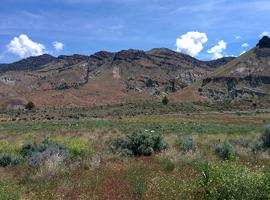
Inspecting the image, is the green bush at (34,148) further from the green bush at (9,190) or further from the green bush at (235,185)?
the green bush at (235,185)

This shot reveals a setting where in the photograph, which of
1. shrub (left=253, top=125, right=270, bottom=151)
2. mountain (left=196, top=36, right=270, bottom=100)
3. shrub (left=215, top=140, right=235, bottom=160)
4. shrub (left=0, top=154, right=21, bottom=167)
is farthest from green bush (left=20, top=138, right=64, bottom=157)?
mountain (left=196, top=36, right=270, bottom=100)

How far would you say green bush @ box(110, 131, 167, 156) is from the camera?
56.7 feet

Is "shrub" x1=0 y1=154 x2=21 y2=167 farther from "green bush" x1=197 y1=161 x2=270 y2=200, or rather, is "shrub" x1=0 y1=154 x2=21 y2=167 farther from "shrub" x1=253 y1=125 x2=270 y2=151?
"shrub" x1=253 y1=125 x2=270 y2=151

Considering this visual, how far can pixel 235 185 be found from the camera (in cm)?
861

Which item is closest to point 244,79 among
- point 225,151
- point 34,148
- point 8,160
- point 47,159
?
point 225,151

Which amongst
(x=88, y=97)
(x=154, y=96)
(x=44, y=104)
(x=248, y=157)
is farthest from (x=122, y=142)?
(x=154, y=96)

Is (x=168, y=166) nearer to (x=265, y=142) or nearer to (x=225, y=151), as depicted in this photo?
(x=225, y=151)

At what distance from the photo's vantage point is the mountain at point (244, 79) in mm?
136300

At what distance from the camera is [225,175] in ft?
29.6

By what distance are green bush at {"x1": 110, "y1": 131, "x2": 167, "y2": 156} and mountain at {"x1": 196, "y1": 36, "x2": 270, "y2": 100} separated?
370ft

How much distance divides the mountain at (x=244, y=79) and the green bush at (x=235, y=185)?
12116 cm

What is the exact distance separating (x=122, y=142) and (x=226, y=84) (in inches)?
5195

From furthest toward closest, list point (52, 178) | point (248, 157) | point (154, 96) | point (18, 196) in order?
point (154, 96) < point (248, 157) < point (52, 178) < point (18, 196)

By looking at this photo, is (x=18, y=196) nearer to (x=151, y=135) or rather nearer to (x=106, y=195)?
(x=106, y=195)
